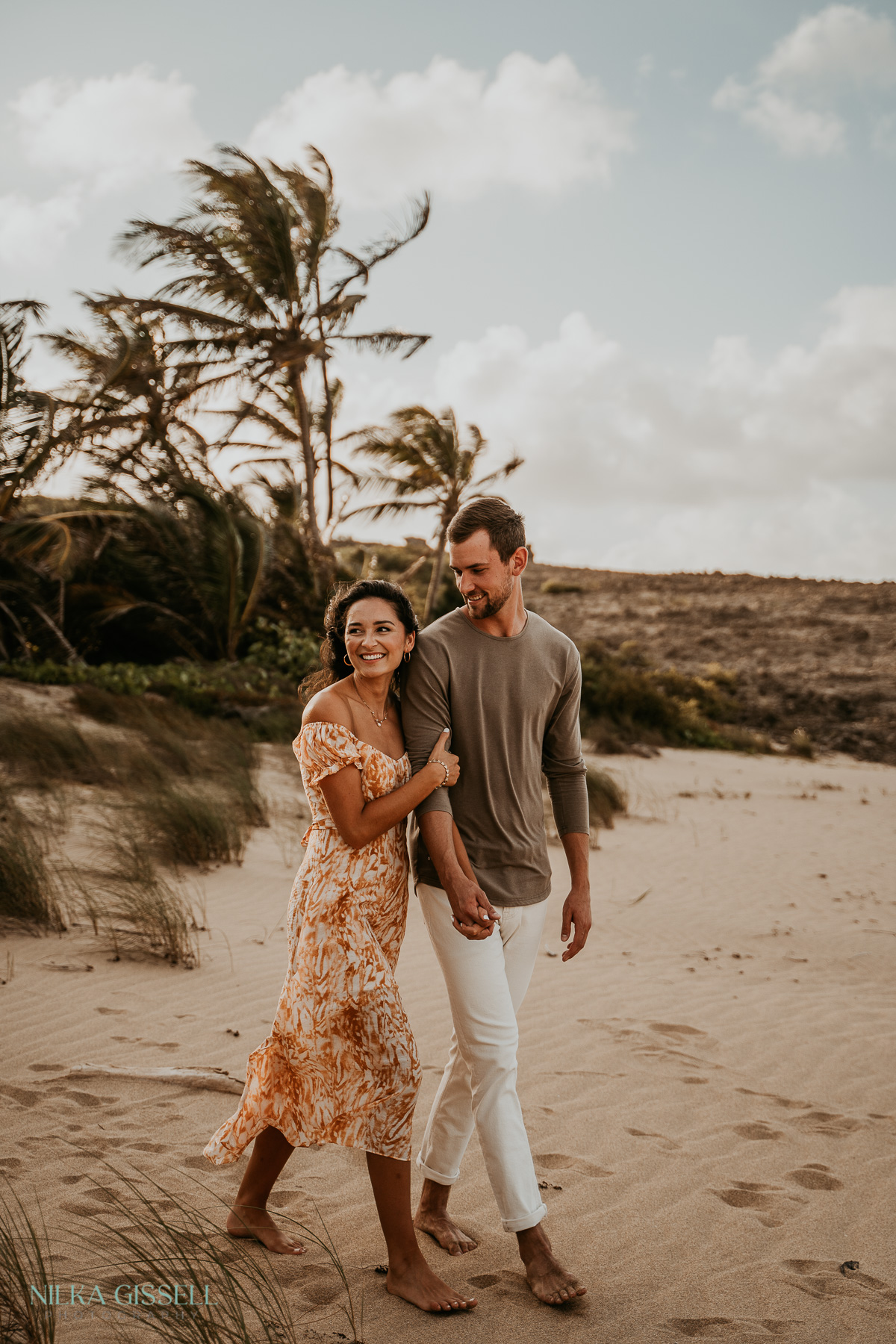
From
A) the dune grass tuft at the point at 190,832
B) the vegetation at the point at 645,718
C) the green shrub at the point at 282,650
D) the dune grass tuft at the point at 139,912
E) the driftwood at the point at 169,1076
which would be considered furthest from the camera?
the vegetation at the point at 645,718

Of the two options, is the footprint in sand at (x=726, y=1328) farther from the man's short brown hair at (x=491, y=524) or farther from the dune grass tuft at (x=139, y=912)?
the dune grass tuft at (x=139, y=912)

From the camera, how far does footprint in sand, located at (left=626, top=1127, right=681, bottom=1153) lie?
3352 mm

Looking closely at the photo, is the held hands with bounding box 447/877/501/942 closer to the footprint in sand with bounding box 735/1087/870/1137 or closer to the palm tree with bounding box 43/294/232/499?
the footprint in sand with bounding box 735/1087/870/1137

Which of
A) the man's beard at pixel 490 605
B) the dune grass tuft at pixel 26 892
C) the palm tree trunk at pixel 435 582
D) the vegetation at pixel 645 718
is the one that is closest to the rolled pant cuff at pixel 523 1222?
the man's beard at pixel 490 605

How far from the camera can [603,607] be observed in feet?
111

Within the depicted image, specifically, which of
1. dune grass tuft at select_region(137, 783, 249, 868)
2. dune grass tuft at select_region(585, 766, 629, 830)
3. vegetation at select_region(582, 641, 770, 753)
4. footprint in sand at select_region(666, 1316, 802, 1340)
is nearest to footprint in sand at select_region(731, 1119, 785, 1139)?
footprint in sand at select_region(666, 1316, 802, 1340)

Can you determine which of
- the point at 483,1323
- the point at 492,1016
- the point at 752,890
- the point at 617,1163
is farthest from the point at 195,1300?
the point at 752,890

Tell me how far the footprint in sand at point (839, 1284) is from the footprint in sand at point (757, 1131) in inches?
32.0

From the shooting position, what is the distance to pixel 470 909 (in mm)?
2348

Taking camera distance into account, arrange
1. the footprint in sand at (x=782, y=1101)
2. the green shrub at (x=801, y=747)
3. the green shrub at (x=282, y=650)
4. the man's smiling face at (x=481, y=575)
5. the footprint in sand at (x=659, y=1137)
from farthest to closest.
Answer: the green shrub at (x=801, y=747), the green shrub at (x=282, y=650), the footprint in sand at (x=782, y=1101), the footprint in sand at (x=659, y=1137), the man's smiling face at (x=481, y=575)

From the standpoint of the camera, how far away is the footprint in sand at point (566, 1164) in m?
3.16

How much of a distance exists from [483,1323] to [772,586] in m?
38.3

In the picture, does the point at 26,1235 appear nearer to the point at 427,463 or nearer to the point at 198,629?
the point at 198,629

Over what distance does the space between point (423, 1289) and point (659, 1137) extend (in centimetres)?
139
